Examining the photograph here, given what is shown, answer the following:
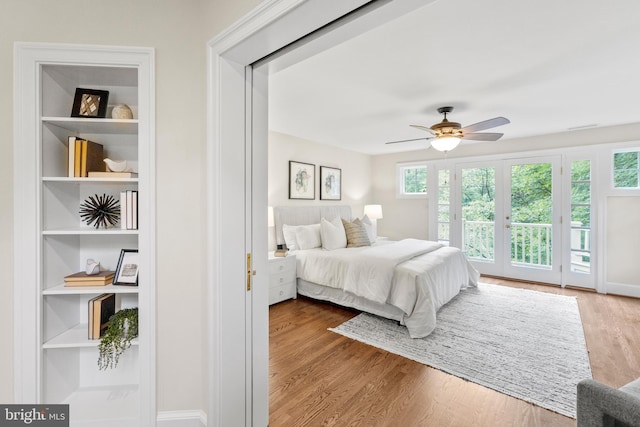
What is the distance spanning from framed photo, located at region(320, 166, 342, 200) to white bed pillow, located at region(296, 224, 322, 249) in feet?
3.65

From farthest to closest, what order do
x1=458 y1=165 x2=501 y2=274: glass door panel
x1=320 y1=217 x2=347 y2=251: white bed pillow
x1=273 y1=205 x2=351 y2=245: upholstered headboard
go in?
x1=458 y1=165 x2=501 y2=274: glass door panel, x1=273 y1=205 x2=351 y2=245: upholstered headboard, x1=320 y1=217 x2=347 y2=251: white bed pillow

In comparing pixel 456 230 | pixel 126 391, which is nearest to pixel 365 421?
pixel 126 391

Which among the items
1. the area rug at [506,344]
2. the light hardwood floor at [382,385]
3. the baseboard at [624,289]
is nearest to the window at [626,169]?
the baseboard at [624,289]

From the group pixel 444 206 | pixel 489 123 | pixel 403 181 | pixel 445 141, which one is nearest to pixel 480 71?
pixel 489 123

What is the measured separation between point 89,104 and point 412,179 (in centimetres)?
532

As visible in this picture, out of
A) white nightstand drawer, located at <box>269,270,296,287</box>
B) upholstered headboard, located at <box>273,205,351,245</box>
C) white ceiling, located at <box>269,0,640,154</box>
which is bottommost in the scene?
white nightstand drawer, located at <box>269,270,296,287</box>

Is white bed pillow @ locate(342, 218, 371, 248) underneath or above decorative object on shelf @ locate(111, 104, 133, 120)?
underneath

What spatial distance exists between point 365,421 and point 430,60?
2525mm

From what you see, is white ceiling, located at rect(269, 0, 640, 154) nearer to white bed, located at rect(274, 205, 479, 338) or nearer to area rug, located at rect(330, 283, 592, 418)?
white bed, located at rect(274, 205, 479, 338)

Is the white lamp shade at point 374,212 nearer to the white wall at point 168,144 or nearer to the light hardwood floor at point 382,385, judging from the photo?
the light hardwood floor at point 382,385

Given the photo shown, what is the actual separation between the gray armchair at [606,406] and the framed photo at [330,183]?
14.0 ft

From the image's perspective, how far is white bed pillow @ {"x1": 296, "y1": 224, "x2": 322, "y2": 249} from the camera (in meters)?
3.88

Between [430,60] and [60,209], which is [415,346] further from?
[60,209]

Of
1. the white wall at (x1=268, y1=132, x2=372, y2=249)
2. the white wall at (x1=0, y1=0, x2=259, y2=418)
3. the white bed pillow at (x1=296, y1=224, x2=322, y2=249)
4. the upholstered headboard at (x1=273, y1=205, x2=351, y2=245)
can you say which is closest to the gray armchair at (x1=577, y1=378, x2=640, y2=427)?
the white wall at (x1=0, y1=0, x2=259, y2=418)
